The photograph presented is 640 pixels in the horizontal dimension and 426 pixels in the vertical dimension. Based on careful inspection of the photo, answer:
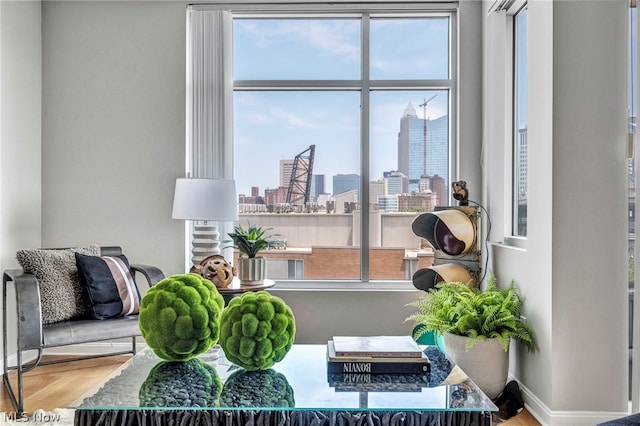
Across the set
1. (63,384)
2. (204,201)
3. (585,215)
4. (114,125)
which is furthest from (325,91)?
(63,384)

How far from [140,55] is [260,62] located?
2.87 ft

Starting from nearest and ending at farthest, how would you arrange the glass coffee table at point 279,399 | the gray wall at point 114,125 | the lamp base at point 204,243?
the glass coffee table at point 279,399 → the lamp base at point 204,243 → the gray wall at point 114,125

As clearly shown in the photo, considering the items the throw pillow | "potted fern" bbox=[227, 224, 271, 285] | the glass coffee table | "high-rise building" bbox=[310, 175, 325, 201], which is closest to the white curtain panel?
"high-rise building" bbox=[310, 175, 325, 201]

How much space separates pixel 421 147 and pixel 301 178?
0.94 m

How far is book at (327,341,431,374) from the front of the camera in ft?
5.29

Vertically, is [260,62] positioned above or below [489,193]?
above

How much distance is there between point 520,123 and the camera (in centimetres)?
357

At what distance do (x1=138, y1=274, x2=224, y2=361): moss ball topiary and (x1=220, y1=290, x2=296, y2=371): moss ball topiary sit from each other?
7 cm

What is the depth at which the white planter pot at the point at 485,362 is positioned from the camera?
2941 mm

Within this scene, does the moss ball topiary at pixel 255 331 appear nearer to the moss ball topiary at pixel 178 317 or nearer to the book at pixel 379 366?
the moss ball topiary at pixel 178 317

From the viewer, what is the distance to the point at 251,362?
160 cm

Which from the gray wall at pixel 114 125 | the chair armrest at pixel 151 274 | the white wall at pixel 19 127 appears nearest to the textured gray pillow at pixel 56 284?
the chair armrest at pixel 151 274

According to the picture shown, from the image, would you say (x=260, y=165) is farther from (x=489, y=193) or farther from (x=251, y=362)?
(x=251, y=362)

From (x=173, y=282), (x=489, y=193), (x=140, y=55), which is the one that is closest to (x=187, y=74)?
(x=140, y=55)
